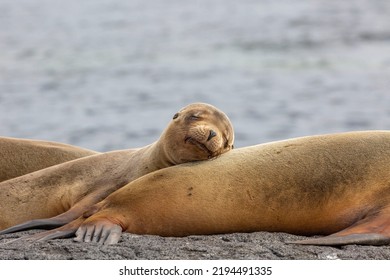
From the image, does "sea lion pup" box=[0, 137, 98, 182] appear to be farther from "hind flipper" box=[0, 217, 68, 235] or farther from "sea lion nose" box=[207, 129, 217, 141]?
"sea lion nose" box=[207, 129, 217, 141]

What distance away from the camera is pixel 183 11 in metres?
40.3

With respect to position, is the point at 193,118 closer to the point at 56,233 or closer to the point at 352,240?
the point at 56,233

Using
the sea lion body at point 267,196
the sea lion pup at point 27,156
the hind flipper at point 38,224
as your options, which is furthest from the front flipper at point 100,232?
the sea lion pup at point 27,156

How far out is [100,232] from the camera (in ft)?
19.6

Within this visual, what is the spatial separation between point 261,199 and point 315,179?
34 cm

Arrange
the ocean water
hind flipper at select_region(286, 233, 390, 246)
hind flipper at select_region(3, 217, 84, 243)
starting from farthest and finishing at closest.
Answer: the ocean water → hind flipper at select_region(3, 217, 84, 243) → hind flipper at select_region(286, 233, 390, 246)

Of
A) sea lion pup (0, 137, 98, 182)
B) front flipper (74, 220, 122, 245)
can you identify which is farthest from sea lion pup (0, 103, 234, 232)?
sea lion pup (0, 137, 98, 182)

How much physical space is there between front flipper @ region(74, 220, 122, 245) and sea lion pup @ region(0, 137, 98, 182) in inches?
83.5

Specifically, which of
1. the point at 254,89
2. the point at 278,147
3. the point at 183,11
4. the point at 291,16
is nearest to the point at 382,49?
the point at 254,89

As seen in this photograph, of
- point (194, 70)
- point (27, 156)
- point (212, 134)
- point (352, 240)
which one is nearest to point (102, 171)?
point (212, 134)

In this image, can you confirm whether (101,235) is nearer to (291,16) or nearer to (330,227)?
(330,227)

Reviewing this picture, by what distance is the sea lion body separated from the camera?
238 inches

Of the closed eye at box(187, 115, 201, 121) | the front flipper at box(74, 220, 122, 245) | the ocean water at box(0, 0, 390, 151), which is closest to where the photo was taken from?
the front flipper at box(74, 220, 122, 245)

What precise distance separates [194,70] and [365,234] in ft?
68.0
